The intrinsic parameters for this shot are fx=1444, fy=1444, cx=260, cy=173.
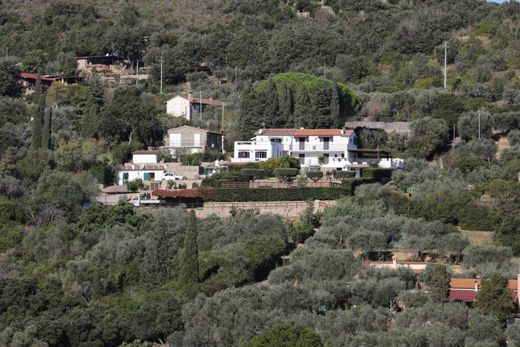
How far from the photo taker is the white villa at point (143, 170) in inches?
2391

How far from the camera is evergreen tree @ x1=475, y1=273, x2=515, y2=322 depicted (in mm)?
43969

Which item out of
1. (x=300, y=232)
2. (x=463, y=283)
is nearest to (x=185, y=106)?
(x=300, y=232)

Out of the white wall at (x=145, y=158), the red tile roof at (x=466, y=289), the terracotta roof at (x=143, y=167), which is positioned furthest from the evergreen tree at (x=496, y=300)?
the white wall at (x=145, y=158)

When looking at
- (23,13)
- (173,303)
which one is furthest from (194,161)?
(23,13)

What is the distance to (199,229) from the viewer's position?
53719 millimetres

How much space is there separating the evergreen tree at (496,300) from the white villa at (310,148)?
1725cm

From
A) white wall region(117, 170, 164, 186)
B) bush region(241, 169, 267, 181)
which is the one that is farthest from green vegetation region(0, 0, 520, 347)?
white wall region(117, 170, 164, 186)

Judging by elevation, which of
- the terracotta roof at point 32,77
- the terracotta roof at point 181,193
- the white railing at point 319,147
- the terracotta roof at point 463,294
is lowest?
the terracotta roof at point 463,294

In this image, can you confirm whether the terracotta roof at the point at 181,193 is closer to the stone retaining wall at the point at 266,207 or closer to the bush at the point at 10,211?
the stone retaining wall at the point at 266,207

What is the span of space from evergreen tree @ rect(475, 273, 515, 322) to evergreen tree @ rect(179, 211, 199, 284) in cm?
968

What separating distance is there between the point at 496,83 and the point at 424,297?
30.7 meters

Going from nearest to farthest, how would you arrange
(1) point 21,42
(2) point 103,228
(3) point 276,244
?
(3) point 276,244
(2) point 103,228
(1) point 21,42

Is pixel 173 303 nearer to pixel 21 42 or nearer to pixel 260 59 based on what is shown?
pixel 260 59

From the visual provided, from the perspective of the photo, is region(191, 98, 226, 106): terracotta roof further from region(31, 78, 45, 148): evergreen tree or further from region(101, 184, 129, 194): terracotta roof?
region(101, 184, 129, 194): terracotta roof
